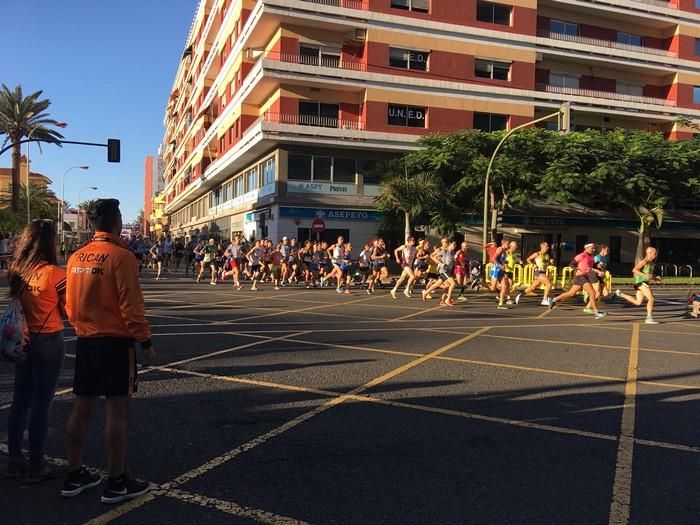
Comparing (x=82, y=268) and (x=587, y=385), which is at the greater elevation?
(x=82, y=268)

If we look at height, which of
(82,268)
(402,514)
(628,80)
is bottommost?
(402,514)

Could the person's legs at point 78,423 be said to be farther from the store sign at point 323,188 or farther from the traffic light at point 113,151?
the store sign at point 323,188

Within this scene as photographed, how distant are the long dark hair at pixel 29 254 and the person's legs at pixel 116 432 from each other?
1.02 meters

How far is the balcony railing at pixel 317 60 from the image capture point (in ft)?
97.7

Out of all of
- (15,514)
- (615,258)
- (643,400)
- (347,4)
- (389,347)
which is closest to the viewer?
(15,514)

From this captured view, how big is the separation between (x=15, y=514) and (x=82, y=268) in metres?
1.39

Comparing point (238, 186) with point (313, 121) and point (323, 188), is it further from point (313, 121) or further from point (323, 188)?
point (313, 121)

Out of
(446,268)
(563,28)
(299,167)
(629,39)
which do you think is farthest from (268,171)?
(629,39)

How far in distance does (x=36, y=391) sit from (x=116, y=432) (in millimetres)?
752

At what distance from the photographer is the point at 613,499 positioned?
137 inches

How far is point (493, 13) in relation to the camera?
32.8m

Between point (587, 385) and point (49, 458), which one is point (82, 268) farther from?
point (587, 385)

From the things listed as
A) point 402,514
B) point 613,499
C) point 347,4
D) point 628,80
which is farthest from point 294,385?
point 628,80

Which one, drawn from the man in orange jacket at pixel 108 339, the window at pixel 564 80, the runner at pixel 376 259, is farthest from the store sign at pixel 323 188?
the man in orange jacket at pixel 108 339
